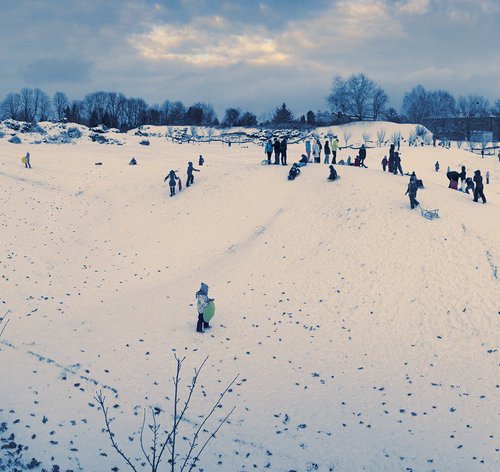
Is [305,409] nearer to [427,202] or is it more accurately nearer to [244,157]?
[427,202]

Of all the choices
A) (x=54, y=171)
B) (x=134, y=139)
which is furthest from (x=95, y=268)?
(x=134, y=139)

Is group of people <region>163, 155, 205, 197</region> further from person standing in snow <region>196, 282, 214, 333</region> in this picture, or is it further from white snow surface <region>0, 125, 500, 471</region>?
person standing in snow <region>196, 282, 214, 333</region>

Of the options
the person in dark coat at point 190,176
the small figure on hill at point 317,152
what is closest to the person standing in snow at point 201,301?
the person in dark coat at point 190,176

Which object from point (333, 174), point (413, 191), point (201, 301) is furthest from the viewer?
point (333, 174)

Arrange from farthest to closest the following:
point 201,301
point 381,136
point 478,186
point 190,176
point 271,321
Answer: point 381,136 → point 190,176 → point 478,186 → point 271,321 → point 201,301

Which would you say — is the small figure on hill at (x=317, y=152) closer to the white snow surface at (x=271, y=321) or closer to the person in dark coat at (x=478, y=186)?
the white snow surface at (x=271, y=321)

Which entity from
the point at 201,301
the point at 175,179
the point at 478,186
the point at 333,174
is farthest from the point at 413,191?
the point at 175,179

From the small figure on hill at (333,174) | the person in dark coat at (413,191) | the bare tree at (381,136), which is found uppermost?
the bare tree at (381,136)

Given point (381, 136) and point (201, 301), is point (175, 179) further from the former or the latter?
point (381, 136)
